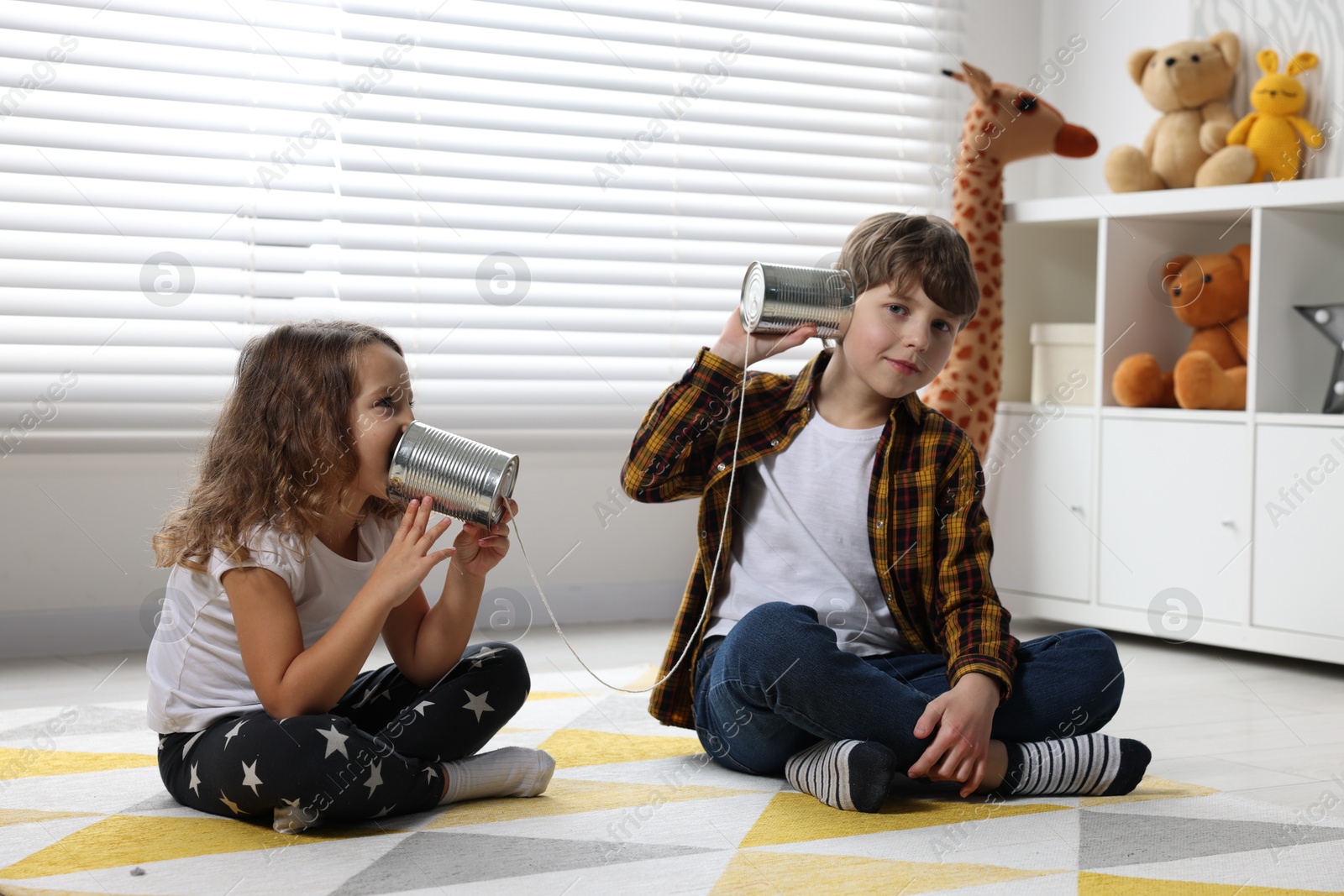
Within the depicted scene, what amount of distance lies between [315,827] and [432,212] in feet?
4.41

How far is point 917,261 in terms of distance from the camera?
4.25 feet

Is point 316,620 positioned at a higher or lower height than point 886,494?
lower

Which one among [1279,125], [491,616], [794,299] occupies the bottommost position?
[491,616]

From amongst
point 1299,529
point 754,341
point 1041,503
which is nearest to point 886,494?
point 754,341

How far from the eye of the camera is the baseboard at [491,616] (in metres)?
2.01

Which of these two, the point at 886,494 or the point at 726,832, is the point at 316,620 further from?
the point at 886,494

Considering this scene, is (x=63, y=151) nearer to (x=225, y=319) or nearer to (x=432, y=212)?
(x=225, y=319)

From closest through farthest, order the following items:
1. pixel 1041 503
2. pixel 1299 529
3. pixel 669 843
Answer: pixel 669 843 < pixel 1299 529 < pixel 1041 503

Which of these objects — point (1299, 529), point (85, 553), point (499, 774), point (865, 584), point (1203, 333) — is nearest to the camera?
point (499, 774)

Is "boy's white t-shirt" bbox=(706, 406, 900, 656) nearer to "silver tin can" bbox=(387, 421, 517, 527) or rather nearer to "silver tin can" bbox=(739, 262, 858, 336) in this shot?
"silver tin can" bbox=(739, 262, 858, 336)

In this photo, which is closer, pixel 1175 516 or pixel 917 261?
pixel 917 261

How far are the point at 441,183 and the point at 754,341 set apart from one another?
113cm

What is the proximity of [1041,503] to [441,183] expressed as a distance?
1.18 m

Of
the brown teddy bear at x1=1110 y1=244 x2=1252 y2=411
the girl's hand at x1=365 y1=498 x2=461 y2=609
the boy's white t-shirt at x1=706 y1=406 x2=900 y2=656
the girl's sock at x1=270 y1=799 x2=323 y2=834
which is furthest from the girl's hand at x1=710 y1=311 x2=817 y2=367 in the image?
the brown teddy bear at x1=1110 y1=244 x2=1252 y2=411
